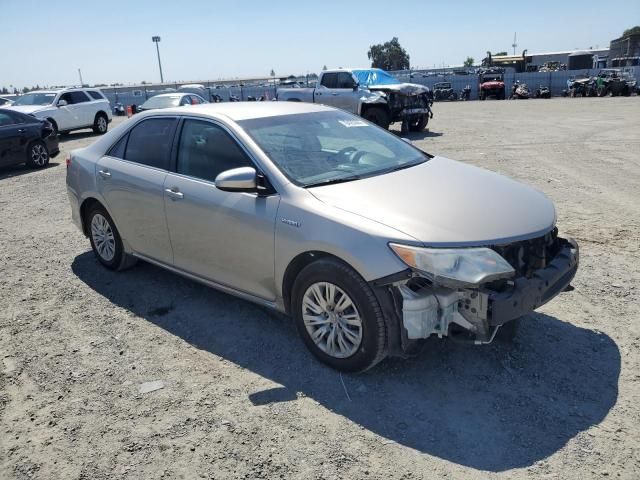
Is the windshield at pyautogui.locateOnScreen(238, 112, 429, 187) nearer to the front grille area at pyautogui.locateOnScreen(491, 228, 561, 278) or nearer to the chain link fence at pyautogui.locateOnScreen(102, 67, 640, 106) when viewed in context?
the front grille area at pyautogui.locateOnScreen(491, 228, 561, 278)

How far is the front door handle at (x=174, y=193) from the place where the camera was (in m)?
4.29

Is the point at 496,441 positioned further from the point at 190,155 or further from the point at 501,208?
the point at 190,155

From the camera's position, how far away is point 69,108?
18922mm

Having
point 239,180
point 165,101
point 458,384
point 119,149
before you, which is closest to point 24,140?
point 165,101

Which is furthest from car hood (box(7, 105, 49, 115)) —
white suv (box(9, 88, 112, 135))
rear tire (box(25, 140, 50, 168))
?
rear tire (box(25, 140, 50, 168))

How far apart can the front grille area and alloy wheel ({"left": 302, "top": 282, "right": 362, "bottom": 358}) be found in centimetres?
93

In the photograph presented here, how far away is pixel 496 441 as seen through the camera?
9.48 feet

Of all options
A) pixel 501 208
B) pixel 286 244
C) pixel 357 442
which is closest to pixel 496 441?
pixel 357 442

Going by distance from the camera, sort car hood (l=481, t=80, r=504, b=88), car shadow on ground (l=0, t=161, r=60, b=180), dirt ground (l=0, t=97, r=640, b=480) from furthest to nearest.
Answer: car hood (l=481, t=80, r=504, b=88) → car shadow on ground (l=0, t=161, r=60, b=180) → dirt ground (l=0, t=97, r=640, b=480)

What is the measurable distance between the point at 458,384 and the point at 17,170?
12872mm

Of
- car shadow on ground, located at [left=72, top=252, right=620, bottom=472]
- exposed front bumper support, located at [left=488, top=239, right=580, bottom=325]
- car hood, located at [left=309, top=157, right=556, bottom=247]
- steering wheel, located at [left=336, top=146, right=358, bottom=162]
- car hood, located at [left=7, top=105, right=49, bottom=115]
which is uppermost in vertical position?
car hood, located at [left=7, top=105, right=49, bottom=115]

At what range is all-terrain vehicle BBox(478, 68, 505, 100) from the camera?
→ 1432 inches

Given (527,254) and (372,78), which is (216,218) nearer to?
(527,254)

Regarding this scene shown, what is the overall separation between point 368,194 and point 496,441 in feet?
5.37
